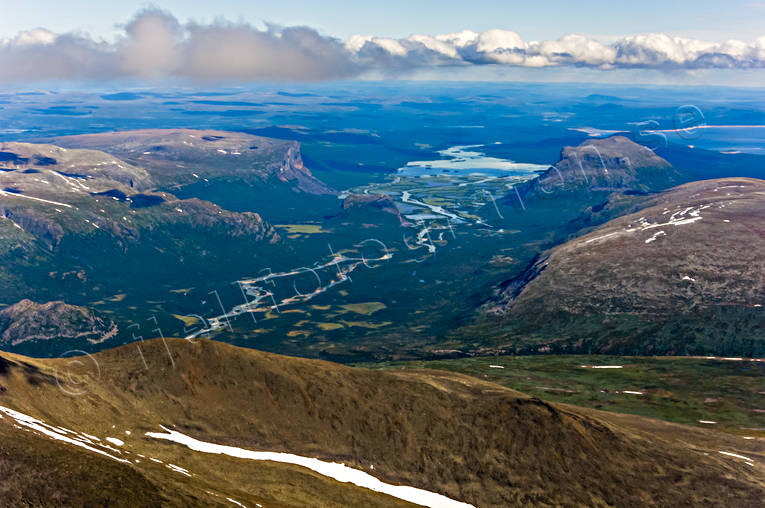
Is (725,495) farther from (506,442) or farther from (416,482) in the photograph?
(416,482)

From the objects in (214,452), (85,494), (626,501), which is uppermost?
(85,494)

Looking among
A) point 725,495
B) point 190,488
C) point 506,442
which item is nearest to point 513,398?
point 506,442

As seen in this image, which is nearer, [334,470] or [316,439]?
[334,470]

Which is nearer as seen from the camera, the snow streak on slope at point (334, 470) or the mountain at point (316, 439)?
the mountain at point (316, 439)

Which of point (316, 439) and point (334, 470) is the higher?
point (316, 439)

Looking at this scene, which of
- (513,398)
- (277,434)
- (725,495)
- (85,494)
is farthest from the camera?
(513,398)

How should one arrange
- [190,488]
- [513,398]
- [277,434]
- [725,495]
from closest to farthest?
[190,488] < [725,495] < [277,434] < [513,398]

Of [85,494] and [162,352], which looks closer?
[85,494]

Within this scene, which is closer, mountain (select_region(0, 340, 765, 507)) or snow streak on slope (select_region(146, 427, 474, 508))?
mountain (select_region(0, 340, 765, 507))
